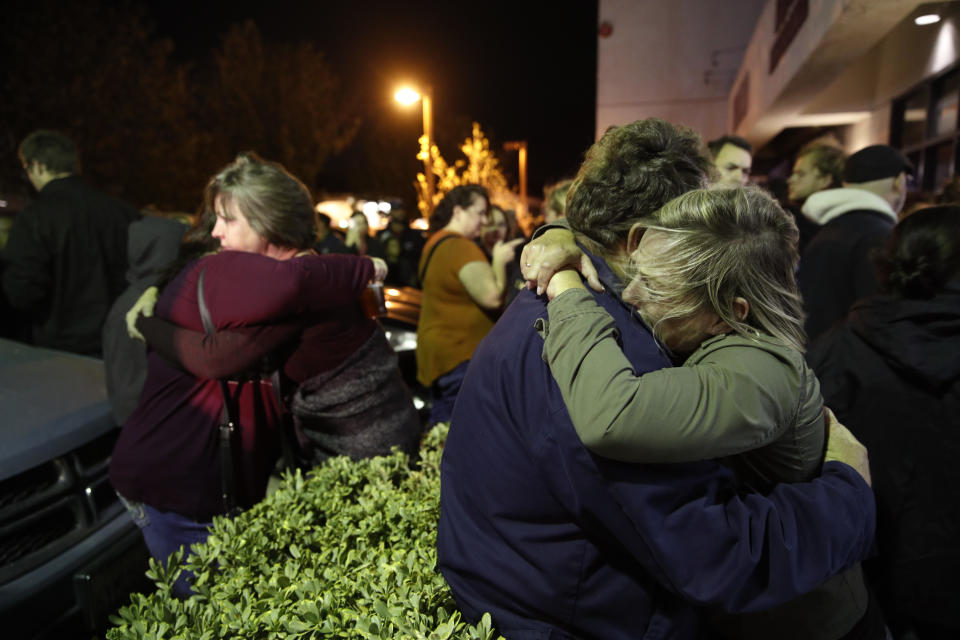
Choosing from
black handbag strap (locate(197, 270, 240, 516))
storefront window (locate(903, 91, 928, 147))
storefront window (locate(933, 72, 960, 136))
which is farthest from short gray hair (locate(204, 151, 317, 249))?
storefront window (locate(903, 91, 928, 147))

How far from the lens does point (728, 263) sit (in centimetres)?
138

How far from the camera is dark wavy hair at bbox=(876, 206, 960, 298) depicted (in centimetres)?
233

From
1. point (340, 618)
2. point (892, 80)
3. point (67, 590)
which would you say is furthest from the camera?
point (892, 80)

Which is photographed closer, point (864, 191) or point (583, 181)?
point (583, 181)

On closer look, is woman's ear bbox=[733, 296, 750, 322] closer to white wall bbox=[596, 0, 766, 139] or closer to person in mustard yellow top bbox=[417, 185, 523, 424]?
person in mustard yellow top bbox=[417, 185, 523, 424]

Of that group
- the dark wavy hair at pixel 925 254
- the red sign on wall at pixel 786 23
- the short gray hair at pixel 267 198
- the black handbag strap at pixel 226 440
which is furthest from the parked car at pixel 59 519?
the red sign on wall at pixel 786 23

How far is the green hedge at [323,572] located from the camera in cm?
152

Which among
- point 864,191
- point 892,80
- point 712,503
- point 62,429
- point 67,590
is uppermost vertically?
point 892,80

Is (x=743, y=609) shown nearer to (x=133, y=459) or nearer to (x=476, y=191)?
(x=133, y=459)

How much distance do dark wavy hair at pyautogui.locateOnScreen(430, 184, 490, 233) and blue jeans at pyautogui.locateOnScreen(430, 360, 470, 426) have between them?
1.09 meters

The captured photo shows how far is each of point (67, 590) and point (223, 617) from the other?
62.4 inches

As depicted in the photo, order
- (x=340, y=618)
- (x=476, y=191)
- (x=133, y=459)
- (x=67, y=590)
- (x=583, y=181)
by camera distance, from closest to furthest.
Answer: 1. (x=340, y=618)
2. (x=583, y=181)
3. (x=133, y=459)
4. (x=67, y=590)
5. (x=476, y=191)

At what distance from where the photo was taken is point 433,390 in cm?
467

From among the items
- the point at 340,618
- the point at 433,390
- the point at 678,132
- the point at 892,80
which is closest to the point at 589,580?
the point at 340,618
